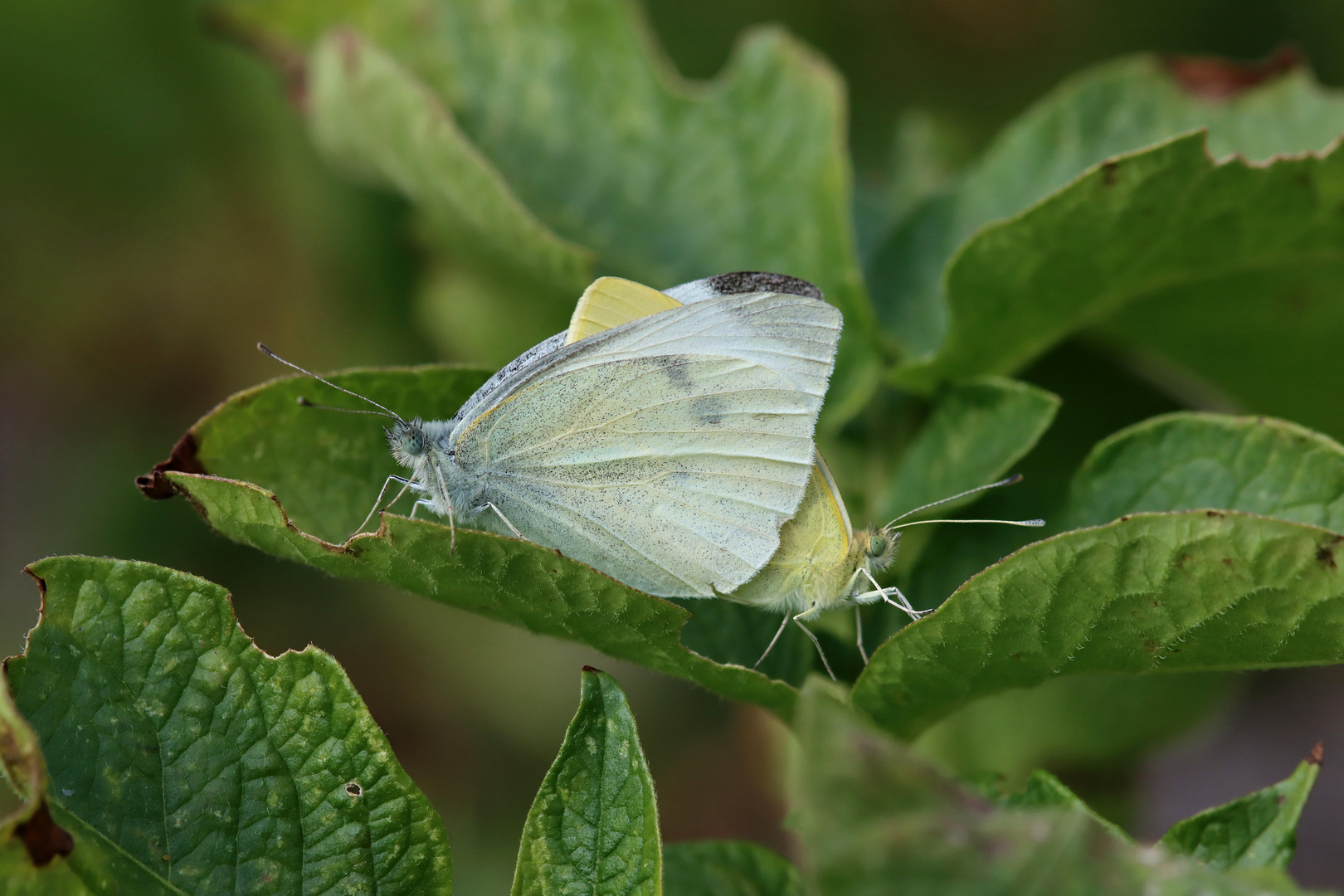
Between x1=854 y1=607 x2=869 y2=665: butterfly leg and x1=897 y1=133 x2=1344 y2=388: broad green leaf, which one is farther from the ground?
x1=897 y1=133 x2=1344 y2=388: broad green leaf

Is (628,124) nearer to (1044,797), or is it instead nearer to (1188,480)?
(1188,480)

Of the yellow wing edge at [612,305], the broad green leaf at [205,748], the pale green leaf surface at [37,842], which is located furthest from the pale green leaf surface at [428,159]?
the pale green leaf surface at [37,842]

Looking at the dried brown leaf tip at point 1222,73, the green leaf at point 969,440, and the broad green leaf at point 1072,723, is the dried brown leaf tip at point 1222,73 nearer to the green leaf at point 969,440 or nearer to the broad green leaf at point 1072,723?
the green leaf at point 969,440

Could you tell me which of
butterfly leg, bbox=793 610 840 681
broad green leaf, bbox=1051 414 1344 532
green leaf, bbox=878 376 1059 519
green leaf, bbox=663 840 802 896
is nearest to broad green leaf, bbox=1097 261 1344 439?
green leaf, bbox=878 376 1059 519

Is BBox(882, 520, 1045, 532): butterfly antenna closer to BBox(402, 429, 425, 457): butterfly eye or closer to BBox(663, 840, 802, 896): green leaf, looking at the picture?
BBox(663, 840, 802, 896): green leaf

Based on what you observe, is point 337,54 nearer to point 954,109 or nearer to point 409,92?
point 409,92

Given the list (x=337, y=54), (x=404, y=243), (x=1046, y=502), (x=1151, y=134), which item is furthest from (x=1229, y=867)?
(x=404, y=243)

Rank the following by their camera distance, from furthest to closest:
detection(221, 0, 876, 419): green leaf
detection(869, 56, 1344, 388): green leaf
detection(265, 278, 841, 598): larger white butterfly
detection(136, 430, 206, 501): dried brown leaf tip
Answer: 1. detection(221, 0, 876, 419): green leaf
2. detection(265, 278, 841, 598): larger white butterfly
3. detection(869, 56, 1344, 388): green leaf
4. detection(136, 430, 206, 501): dried brown leaf tip

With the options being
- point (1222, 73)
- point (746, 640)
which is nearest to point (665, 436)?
point (746, 640)
